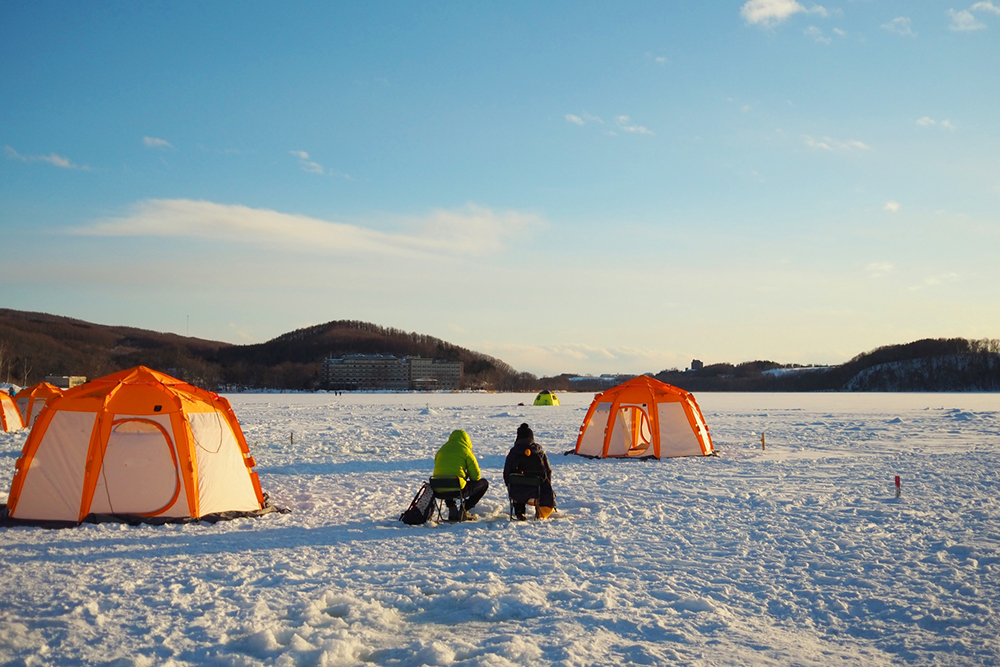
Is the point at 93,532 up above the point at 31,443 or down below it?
below

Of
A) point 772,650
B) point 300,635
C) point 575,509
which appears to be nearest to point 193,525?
point 300,635

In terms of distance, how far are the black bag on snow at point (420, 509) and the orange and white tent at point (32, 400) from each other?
63.4 ft

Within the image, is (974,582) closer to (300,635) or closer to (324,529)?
(300,635)

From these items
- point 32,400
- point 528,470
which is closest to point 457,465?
point 528,470

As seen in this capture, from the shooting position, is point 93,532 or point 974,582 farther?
point 93,532

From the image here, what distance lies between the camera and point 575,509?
37.5 feet

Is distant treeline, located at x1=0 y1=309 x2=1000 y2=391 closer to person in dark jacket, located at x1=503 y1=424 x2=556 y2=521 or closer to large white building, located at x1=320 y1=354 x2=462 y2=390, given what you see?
large white building, located at x1=320 y1=354 x2=462 y2=390

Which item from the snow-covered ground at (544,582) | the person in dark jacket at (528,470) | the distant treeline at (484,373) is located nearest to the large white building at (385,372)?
the distant treeline at (484,373)

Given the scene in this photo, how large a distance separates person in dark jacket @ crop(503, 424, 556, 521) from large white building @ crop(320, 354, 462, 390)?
159 metres

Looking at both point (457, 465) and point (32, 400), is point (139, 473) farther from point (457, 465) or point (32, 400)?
point (32, 400)

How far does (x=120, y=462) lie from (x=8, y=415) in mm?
18358

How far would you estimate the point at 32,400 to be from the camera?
2414 centimetres

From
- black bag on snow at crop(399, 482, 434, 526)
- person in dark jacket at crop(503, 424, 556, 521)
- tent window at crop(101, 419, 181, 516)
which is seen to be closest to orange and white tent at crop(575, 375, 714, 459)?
person in dark jacket at crop(503, 424, 556, 521)

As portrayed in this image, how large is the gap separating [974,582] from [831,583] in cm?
142
